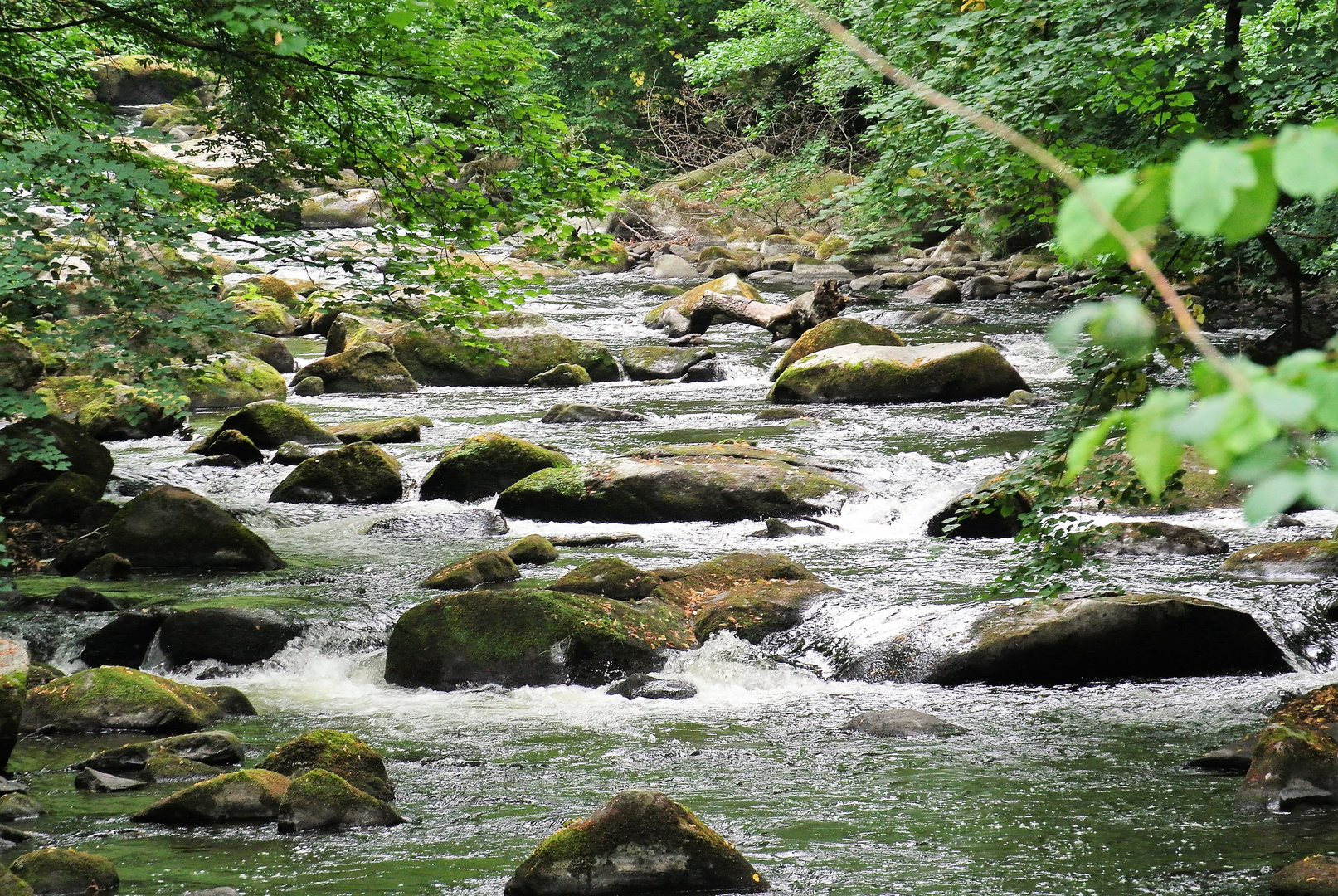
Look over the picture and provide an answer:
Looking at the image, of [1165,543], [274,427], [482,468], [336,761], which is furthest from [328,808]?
[274,427]

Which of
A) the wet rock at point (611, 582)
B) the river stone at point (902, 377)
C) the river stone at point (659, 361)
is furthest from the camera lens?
the river stone at point (659, 361)

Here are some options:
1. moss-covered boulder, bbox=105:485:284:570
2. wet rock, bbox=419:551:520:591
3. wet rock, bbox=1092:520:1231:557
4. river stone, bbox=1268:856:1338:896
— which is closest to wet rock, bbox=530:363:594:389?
moss-covered boulder, bbox=105:485:284:570

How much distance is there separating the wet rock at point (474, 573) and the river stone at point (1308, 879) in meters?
6.32

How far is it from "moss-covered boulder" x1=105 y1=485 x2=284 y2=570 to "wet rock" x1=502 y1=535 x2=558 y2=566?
1981mm

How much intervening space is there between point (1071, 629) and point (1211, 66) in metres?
3.46

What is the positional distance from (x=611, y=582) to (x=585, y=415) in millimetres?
6701

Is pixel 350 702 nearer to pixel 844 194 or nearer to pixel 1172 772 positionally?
pixel 1172 772

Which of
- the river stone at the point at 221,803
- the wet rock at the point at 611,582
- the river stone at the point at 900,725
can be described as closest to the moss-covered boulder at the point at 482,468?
the wet rock at the point at 611,582

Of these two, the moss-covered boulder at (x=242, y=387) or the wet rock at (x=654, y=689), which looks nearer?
the wet rock at (x=654, y=689)

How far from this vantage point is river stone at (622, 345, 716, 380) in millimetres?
19047

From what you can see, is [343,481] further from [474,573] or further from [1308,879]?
[1308,879]

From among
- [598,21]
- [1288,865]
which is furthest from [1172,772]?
[598,21]

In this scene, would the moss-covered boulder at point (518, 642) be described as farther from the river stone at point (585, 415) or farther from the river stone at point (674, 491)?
the river stone at point (585, 415)

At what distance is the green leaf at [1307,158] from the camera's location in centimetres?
122
